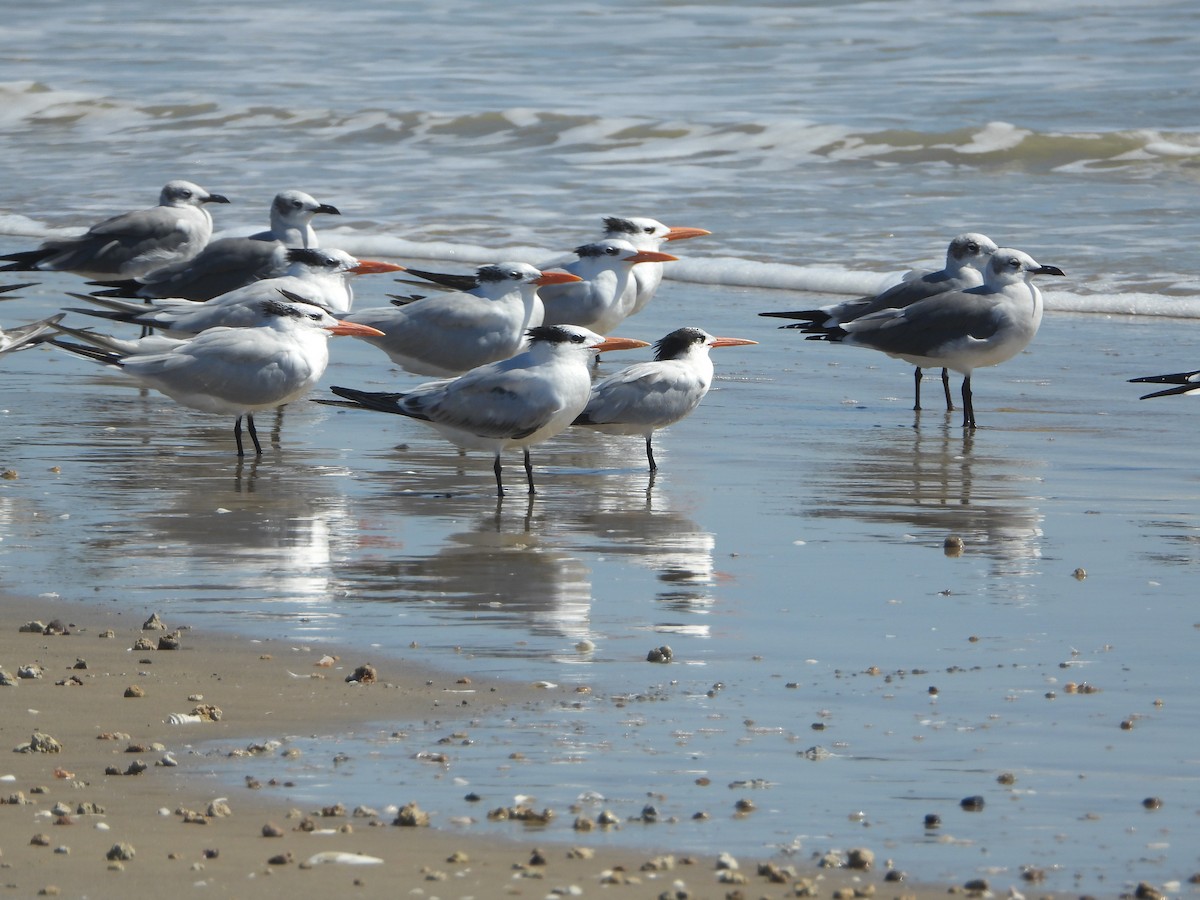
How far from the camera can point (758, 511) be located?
7113 millimetres

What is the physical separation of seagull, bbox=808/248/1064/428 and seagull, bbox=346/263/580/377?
1.68 meters

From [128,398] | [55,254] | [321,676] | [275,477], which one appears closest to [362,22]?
[55,254]

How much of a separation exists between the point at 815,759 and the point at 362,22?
2748cm

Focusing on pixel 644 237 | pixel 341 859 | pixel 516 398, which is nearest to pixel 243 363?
pixel 516 398

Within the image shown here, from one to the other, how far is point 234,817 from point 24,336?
5300 millimetres

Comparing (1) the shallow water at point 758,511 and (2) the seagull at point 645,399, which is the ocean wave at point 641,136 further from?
(2) the seagull at point 645,399

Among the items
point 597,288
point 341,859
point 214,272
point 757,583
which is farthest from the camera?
point 214,272

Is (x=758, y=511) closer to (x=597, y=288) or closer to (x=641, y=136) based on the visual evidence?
(x=597, y=288)

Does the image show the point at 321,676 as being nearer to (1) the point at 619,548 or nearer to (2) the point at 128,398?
(1) the point at 619,548

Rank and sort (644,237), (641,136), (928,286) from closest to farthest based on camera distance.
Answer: (928,286) < (644,237) < (641,136)

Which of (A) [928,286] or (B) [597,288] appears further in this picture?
(B) [597,288]

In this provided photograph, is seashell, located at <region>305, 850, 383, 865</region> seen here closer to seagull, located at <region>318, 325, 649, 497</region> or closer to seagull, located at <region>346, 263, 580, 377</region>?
seagull, located at <region>318, 325, 649, 497</region>

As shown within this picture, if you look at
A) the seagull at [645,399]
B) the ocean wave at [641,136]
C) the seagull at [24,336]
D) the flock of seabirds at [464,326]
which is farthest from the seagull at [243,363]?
the ocean wave at [641,136]

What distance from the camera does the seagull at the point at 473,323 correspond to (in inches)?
362
